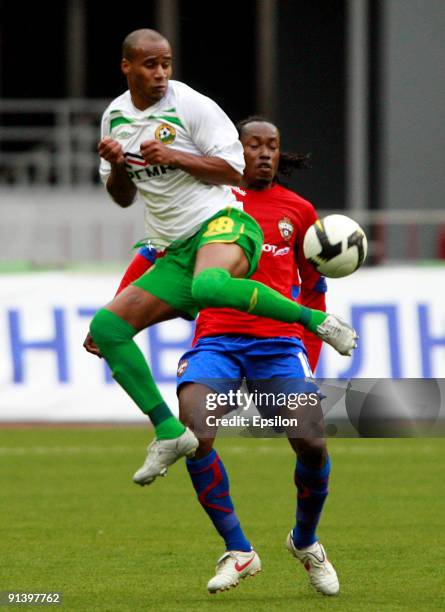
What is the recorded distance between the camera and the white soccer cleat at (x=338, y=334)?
6.79 metres

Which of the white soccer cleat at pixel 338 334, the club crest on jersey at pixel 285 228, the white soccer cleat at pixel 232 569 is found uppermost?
the club crest on jersey at pixel 285 228

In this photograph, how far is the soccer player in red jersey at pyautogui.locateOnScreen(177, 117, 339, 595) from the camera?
7.18 meters

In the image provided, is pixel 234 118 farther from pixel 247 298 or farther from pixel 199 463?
pixel 247 298

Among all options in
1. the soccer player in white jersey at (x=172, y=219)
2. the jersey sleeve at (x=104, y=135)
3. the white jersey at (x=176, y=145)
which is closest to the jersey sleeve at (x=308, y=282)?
the soccer player in white jersey at (x=172, y=219)

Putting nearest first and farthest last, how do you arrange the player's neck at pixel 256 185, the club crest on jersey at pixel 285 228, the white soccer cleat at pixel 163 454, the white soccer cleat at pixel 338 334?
the white soccer cleat at pixel 163 454 → the white soccer cleat at pixel 338 334 → the club crest on jersey at pixel 285 228 → the player's neck at pixel 256 185

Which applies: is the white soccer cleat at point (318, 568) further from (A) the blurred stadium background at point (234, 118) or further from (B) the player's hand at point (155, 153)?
(A) the blurred stadium background at point (234, 118)

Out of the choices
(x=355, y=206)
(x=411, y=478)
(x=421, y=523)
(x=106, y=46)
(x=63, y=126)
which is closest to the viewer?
(x=421, y=523)

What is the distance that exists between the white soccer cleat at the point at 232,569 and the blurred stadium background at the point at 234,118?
6.62 m

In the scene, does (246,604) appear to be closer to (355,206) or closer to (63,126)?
(355,206)

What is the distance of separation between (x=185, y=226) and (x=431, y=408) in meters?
→ 1.79

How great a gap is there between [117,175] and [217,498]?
1548mm

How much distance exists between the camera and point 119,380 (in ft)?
23.1

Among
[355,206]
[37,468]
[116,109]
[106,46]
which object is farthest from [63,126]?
[116,109]

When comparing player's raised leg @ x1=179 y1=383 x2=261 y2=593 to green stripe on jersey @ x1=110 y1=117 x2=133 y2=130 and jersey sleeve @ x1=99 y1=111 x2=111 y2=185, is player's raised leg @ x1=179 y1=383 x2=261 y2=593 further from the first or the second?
green stripe on jersey @ x1=110 y1=117 x2=133 y2=130
